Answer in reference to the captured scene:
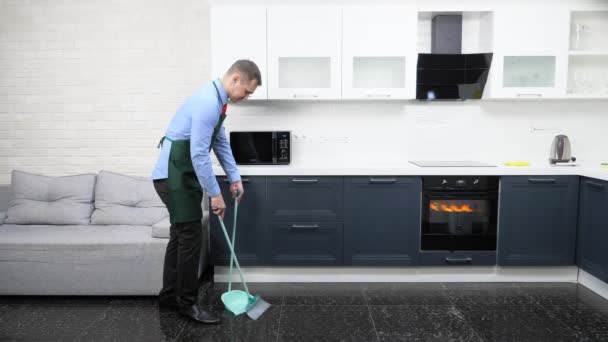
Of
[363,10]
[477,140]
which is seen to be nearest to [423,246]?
[477,140]

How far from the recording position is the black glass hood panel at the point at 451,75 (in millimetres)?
3443

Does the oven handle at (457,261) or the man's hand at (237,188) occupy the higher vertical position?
the man's hand at (237,188)

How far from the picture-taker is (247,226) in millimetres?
3256

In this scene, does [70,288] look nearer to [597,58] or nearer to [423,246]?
[423,246]

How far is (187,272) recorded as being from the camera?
2.61 m

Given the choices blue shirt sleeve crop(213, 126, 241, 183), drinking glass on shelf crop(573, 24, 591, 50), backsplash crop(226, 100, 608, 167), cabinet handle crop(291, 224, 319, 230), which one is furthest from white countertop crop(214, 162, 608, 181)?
drinking glass on shelf crop(573, 24, 591, 50)

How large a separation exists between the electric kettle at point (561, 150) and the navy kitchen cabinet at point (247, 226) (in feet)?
8.06

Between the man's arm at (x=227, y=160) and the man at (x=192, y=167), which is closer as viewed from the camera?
the man at (x=192, y=167)

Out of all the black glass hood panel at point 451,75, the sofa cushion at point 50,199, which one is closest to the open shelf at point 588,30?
the black glass hood panel at point 451,75

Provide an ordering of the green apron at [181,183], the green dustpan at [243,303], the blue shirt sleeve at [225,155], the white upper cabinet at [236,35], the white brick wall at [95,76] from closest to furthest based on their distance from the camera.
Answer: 1. the green apron at [181,183]
2. the green dustpan at [243,303]
3. the blue shirt sleeve at [225,155]
4. the white upper cabinet at [236,35]
5. the white brick wall at [95,76]

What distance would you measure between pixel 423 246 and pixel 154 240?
6.44 feet

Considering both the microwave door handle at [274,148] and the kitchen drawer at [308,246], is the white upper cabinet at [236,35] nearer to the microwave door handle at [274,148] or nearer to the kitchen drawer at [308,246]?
the microwave door handle at [274,148]

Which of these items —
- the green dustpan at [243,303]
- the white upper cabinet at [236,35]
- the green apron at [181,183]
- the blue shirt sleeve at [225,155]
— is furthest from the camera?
the white upper cabinet at [236,35]

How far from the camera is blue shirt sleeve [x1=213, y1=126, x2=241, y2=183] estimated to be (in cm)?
287
